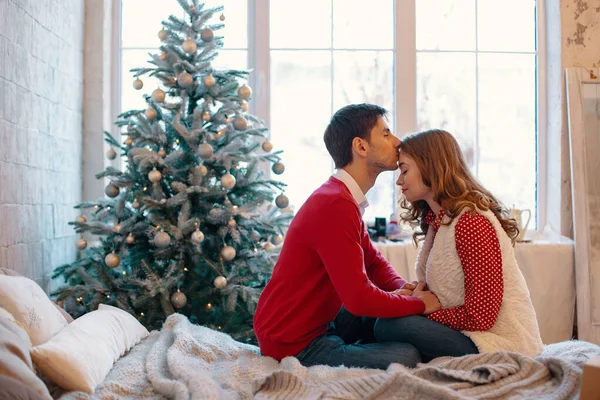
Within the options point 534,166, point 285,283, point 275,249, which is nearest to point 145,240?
point 275,249

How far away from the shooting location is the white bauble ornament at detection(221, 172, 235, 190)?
3074 millimetres

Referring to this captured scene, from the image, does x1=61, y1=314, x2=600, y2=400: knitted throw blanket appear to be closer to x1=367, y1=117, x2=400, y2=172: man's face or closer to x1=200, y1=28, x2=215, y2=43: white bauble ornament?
x1=367, y1=117, x2=400, y2=172: man's face

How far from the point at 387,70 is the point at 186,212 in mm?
1720

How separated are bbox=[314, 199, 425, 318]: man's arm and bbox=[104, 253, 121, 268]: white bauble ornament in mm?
1326

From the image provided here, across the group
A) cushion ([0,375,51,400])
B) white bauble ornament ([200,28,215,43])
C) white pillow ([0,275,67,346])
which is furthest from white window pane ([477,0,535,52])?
cushion ([0,375,51,400])

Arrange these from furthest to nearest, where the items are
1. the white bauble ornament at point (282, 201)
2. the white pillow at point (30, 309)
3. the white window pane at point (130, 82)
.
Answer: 1. the white window pane at point (130, 82)
2. the white bauble ornament at point (282, 201)
3. the white pillow at point (30, 309)

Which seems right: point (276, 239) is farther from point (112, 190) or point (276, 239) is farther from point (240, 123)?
point (112, 190)

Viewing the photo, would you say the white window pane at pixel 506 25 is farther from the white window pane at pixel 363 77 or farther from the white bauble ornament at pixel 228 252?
the white bauble ornament at pixel 228 252

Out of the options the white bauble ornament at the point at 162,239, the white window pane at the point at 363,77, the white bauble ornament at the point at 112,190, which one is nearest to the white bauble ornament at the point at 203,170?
the white bauble ornament at the point at 162,239

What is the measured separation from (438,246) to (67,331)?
1166 mm

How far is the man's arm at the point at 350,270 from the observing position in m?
2.04

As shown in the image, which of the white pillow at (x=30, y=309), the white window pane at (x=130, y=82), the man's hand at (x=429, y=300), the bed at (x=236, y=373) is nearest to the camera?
the bed at (x=236, y=373)

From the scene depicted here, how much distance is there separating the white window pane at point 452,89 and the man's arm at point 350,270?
7.26 ft

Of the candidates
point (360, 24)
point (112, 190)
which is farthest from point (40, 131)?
point (360, 24)
